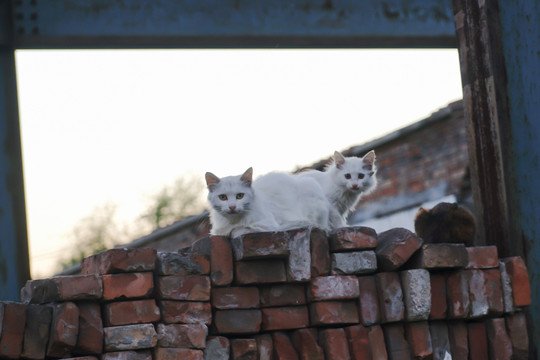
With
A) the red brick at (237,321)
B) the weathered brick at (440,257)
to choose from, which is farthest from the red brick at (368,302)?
the red brick at (237,321)

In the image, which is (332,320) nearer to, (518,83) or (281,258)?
(281,258)

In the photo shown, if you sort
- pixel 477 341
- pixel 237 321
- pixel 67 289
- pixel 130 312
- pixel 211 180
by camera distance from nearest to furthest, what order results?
pixel 67 289
pixel 130 312
pixel 237 321
pixel 477 341
pixel 211 180

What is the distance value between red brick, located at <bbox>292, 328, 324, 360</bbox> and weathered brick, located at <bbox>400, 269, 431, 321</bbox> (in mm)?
562

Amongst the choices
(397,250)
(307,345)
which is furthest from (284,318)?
(397,250)

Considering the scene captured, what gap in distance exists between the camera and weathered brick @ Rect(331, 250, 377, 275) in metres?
4.59

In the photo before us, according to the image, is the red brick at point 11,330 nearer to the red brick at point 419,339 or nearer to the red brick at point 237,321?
the red brick at point 237,321

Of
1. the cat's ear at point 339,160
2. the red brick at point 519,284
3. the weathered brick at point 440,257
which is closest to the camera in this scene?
the weathered brick at point 440,257

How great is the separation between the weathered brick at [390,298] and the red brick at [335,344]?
11.3 inches

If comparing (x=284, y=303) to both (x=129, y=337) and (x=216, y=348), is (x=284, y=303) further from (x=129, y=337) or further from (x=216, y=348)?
(x=129, y=337)

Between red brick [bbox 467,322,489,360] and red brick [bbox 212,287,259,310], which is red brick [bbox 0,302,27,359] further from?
red brick [bbox 467,322,489,360]

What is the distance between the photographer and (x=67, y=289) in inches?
159

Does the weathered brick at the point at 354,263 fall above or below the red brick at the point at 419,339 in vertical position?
above

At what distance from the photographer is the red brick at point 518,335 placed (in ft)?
16.1

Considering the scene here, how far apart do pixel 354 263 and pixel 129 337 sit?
1325 mm
